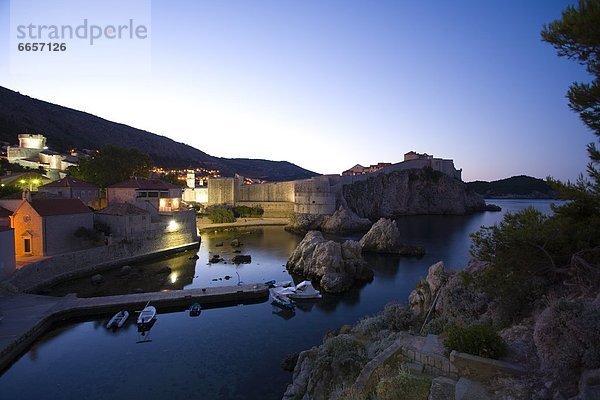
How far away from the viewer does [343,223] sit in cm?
4269

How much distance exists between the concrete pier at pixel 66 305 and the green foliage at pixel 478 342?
12618 mm

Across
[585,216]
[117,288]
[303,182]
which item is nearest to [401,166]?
[303,182]

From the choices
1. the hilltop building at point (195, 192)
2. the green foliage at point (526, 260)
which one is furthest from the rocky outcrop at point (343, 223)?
the green foliage at point (526, 260)

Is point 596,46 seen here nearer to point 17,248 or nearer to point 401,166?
point 17,248

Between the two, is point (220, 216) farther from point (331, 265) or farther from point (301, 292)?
point (301, 292)

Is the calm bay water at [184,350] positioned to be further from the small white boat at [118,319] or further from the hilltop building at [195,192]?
the hilltop building at [195,192]

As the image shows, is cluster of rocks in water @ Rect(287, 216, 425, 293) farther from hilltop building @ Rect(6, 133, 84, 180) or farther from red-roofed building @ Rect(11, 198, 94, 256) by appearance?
hilltop building @ Rect(6, 133, 84, 180)

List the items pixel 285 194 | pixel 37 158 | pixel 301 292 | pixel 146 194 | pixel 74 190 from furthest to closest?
pixel 285 194
pixel 37 158
pixel 146 194
pixel 74 190
pixel 301 292

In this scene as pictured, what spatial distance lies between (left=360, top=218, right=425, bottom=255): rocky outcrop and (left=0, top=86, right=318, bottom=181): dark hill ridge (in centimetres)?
6227

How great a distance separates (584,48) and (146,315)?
51.2 ft

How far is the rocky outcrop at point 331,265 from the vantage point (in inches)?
760

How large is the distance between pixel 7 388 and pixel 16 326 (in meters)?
3.34

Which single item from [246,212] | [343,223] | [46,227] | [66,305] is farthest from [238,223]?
[66,305]

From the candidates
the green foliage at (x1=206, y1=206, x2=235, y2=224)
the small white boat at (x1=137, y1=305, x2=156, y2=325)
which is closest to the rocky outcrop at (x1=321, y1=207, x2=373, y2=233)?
the green foliage at (x1=206, y1=206, x2=235, y2=224)
